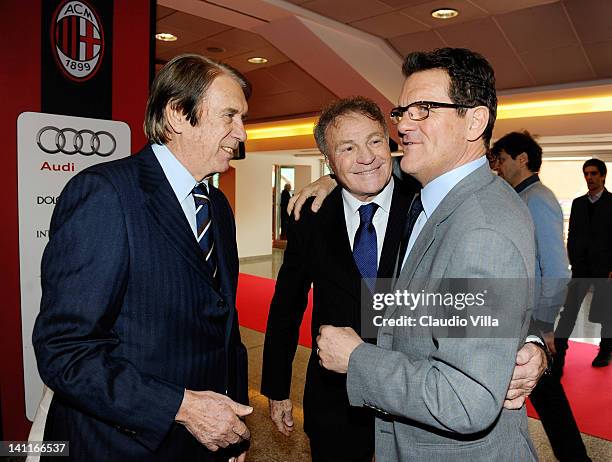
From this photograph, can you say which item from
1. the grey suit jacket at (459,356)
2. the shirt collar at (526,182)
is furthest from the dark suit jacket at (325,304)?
the shirt collar at (526,182)

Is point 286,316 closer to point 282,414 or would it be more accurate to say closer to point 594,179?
point 282,414

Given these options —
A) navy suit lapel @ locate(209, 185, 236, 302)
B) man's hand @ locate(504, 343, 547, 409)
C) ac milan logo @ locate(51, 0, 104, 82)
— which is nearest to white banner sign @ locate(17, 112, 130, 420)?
ac milan logo @ locate(51, 0, 104, 82)

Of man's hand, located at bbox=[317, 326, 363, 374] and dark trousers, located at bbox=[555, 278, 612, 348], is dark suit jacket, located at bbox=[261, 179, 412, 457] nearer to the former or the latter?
man's hand, located at bbox=[317, 326, 363, 374]

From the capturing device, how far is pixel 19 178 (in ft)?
9.27

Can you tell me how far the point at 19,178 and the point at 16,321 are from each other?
2.82 feet

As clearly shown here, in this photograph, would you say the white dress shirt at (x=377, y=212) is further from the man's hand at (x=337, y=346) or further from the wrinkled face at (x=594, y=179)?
the wrinkled face at (x=594, y=179)

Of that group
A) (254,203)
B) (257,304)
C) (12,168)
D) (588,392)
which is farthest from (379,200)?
(254,203)

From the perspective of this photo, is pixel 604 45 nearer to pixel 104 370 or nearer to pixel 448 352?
pixel 448 352

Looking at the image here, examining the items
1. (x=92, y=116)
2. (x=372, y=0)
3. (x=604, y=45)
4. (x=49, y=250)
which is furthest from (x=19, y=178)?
(x=604, y=45)

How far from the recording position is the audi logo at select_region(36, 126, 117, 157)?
288 centimetres

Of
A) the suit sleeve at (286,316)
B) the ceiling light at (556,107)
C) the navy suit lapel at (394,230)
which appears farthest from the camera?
the ceiling light at (556,107)

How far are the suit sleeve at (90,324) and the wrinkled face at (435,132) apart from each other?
85cm

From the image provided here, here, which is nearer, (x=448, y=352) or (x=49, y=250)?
(x=448, y=352)

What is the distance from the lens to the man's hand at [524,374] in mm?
1223
